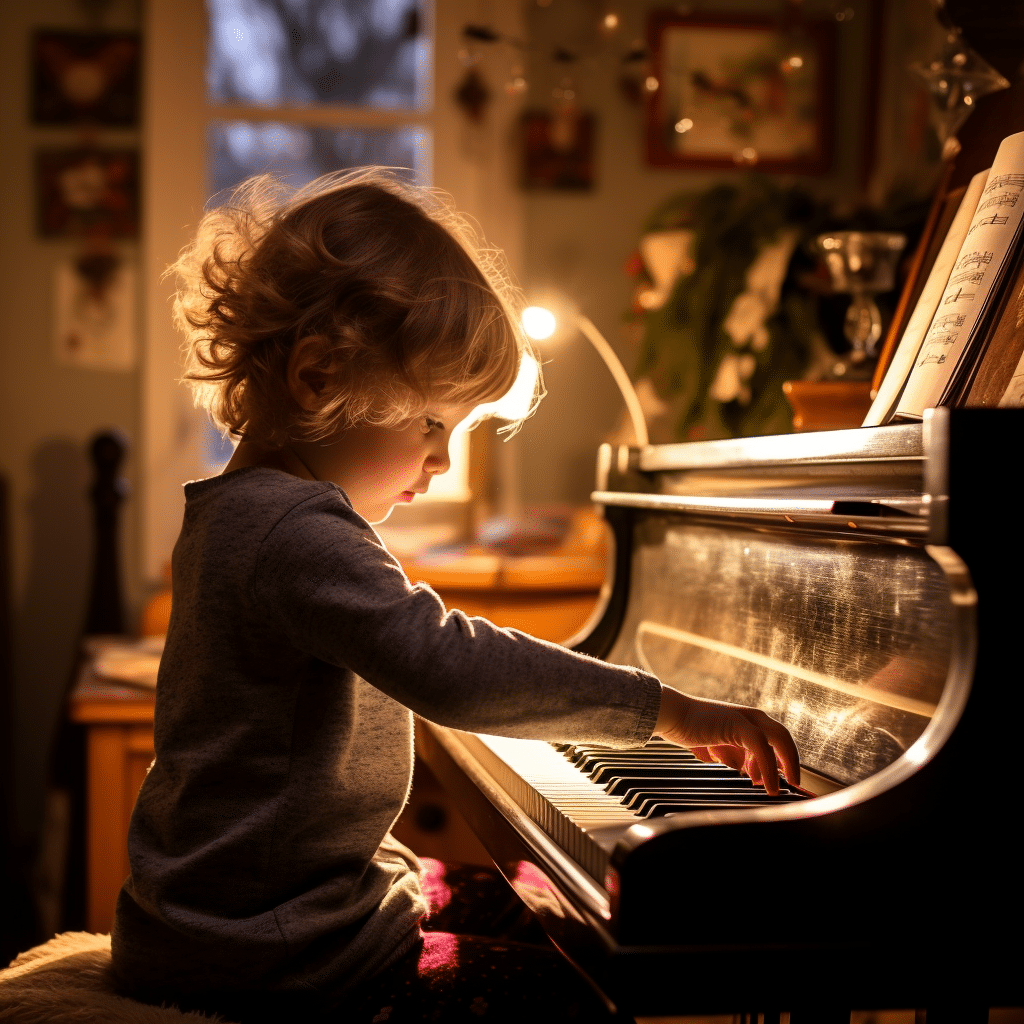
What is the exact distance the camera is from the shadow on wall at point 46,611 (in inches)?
126

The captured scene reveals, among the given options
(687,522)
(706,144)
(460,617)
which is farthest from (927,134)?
(460,617)

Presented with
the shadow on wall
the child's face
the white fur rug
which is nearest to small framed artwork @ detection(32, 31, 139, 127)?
the shadow on wall

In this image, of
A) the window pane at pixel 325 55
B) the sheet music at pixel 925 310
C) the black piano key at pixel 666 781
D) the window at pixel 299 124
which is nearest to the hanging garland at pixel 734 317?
the window at pixel 299 124

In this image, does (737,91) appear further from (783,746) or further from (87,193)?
(783,746)

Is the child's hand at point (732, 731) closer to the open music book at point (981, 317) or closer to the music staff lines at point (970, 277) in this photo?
the open music book at point (981, 317)

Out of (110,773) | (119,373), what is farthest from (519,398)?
(119,373)

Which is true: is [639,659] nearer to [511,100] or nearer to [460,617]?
[460,617]

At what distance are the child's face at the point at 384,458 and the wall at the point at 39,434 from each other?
2.32 meters

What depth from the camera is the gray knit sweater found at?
0.89m

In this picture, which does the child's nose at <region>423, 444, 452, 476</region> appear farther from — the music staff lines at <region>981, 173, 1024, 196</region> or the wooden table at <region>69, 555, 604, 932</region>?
the wooden table at <region>69, 555, 604, 932</region>

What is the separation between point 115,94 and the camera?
317 centimetres

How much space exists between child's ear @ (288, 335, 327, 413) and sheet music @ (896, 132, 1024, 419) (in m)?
0.58

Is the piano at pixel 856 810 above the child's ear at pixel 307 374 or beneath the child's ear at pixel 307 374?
beneath

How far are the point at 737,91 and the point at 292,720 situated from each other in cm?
274
